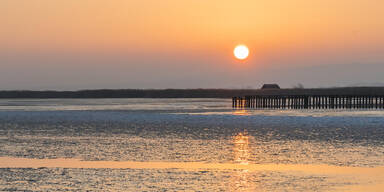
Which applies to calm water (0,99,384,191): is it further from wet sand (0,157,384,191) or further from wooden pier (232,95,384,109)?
wooden pier (232,95,384,109)

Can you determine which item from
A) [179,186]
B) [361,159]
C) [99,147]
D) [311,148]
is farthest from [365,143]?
[179,186]

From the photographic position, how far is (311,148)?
79.2 feet

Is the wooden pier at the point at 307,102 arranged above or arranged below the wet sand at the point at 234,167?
above

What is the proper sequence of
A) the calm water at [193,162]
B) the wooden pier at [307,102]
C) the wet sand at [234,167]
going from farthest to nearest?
1. the wooden pier at [307,102]
2. the wet sand at [234,167]
3. the calm water at [193,162]

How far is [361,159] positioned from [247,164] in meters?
3.81

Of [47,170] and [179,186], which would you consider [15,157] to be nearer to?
[47,170]

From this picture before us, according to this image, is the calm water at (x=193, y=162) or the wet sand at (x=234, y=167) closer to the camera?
the calm water at (x=193, y=162)

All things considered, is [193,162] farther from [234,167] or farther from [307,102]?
[307,102]

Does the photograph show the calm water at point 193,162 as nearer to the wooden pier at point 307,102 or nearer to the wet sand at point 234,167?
the wet sand at point 234,167

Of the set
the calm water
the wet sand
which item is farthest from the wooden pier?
the wet sand

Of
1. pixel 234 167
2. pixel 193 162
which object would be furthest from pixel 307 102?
pixel 234 167

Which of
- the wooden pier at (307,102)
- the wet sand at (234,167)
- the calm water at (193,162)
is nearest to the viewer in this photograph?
the calm water at (193,162)

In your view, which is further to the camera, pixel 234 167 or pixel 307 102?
pixel 307 102

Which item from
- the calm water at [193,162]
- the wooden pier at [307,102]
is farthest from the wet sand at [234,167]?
the wooden pier at [307,102]
